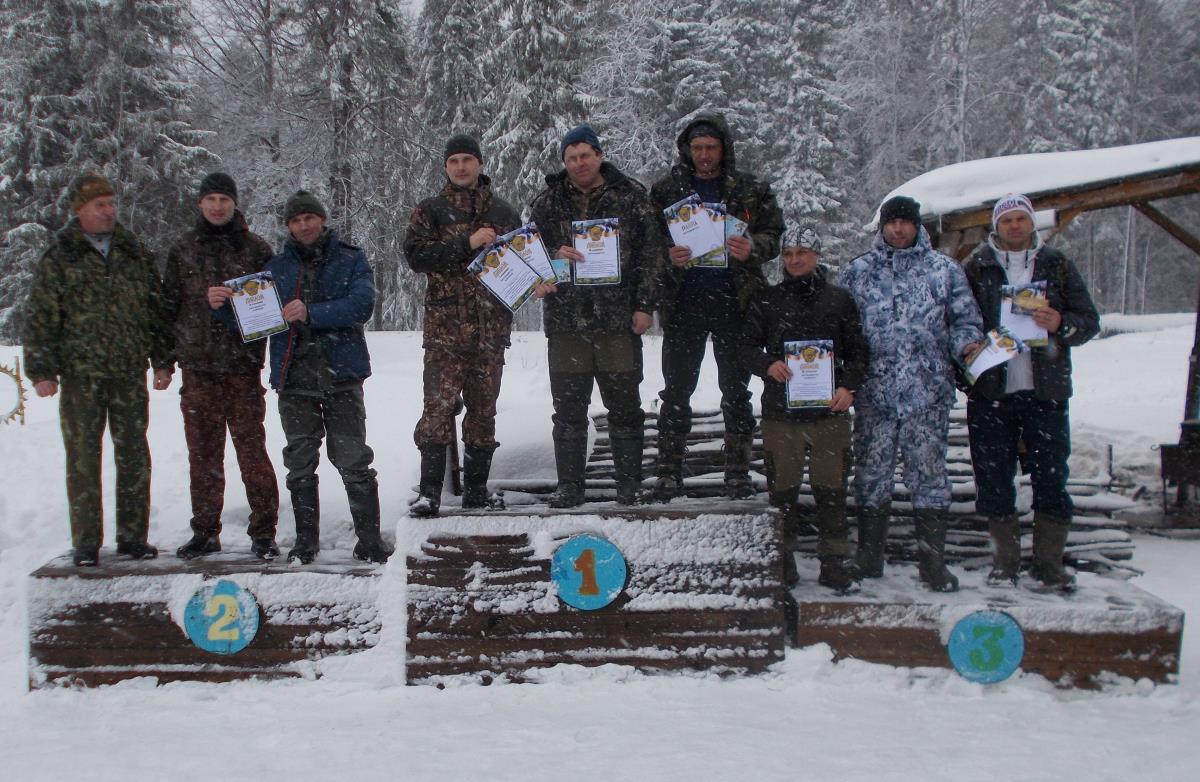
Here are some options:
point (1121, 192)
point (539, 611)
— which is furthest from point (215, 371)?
point (1121, 192)

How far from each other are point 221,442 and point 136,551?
0.74 m

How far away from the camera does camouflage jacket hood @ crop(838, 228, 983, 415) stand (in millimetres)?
3920

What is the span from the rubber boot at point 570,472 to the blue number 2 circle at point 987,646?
2009mm

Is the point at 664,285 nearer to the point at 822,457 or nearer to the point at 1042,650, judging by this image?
the point at 822,457

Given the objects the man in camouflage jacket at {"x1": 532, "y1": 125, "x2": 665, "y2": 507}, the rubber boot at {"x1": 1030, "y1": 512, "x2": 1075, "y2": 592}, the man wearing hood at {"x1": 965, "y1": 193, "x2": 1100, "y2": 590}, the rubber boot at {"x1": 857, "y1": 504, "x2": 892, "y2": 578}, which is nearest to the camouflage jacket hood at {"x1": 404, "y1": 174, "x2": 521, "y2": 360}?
the man in camouflage jacket at {"x1": 532, "y1": 125, "x2": 665, "y2": 507}

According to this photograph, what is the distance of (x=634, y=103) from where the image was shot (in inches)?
773

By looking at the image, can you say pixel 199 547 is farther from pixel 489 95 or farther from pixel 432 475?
pixel 489 95

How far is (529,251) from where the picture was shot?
13.1ft

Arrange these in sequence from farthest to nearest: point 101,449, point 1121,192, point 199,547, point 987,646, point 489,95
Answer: point 489,95 → point 1121,192 → point 199,547 → point 101,449 → point 987,646

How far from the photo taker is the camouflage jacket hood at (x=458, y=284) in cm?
413

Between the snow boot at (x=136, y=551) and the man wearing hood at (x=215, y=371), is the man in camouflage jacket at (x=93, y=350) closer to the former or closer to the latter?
the snow boot at (x=136, y=551)

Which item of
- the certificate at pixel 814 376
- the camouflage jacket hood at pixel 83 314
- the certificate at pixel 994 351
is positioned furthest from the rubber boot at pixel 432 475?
the certificate at pixel 994 351

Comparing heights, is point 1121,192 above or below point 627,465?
above

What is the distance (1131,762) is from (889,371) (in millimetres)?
1937
